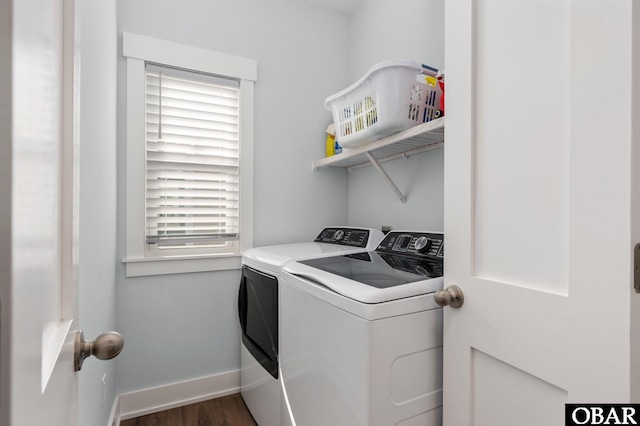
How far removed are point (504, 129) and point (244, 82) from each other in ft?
5.71

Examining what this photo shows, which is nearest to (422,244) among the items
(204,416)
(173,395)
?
(204,416)

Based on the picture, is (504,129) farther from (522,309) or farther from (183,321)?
(183,321)

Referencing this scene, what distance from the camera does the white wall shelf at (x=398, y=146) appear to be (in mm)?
1381

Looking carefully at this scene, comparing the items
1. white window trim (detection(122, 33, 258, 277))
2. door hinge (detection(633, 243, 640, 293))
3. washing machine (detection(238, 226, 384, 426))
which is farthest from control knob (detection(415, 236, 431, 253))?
white window trim (detection(122, 33, 258, 277))

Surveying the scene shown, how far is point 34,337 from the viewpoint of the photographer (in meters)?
0.28

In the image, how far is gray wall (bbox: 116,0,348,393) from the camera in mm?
1890

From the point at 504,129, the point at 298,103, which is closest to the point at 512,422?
the point at 504,129

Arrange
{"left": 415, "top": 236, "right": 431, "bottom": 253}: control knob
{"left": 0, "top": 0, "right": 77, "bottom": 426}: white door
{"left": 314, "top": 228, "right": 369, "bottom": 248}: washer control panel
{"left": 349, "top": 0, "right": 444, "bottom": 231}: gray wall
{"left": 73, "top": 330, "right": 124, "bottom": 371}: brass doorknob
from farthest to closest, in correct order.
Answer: {"left": 314, "top": 228, "right": 369, "bottom": 248}: washer control panel → {"left": 349, "top": 0, "right": 444, "bottom": 231}: gray wall → {"left": 415, "top": 236, "right": 431, "bottom": 253}: control knob → {"left": 73, "top": 330, "right": 124, "bottom": 371}: brass doorknob → {"left": 0, "top": 0, "right": 77, "bottom": 426}: white door

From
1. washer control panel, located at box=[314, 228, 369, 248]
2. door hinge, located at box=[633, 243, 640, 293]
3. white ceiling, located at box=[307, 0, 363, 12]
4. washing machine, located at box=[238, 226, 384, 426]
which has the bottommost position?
washing machine, located at box=[238, 226, 384, 426]

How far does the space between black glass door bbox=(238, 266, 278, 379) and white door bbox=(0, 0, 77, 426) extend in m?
1.08

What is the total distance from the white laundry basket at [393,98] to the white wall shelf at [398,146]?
45 millimetres

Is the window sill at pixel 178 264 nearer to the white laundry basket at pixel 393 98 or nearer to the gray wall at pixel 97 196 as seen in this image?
the gray wall at pixel 97 196

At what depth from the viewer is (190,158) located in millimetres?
2037

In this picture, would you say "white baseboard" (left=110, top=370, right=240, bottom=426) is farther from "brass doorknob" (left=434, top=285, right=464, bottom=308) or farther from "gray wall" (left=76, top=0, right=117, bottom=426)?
"brass doorknob" (left=434, top=285, right=464, bottom=308)
